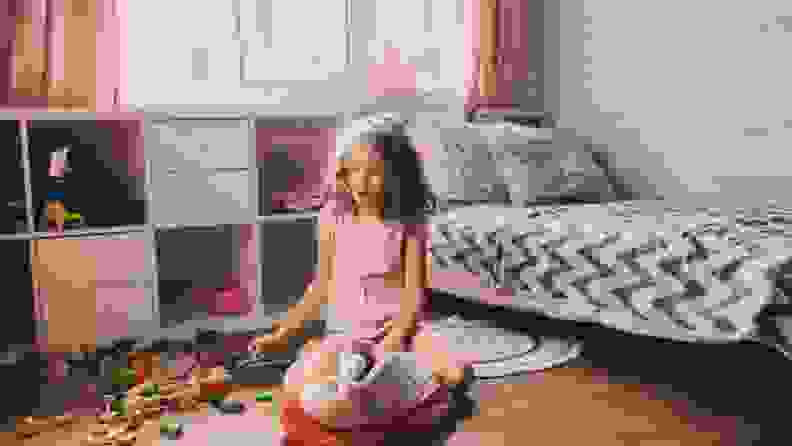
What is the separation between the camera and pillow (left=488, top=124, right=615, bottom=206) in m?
2.85

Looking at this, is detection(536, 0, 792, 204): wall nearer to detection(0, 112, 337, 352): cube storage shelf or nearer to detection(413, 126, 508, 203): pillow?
detection(413, 126, 508, 203): pillow

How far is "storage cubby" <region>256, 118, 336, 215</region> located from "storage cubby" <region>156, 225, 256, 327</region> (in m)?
0.27

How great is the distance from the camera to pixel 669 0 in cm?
319

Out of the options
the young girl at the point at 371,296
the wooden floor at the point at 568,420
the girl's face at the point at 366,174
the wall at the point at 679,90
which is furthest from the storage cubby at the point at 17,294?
the wall at the point at 679,90

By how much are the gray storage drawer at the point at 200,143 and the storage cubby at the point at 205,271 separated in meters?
0.34

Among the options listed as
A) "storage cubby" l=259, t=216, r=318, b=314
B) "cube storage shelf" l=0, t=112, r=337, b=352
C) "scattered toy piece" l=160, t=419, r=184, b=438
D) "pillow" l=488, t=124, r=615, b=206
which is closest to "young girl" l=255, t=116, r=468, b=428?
"scattered toy piece" l=160, t=419, r=184, b=438

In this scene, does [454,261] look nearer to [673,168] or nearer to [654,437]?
[654,437]

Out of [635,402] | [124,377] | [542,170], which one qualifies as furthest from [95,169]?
[635,402]

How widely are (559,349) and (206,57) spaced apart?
6.87ft

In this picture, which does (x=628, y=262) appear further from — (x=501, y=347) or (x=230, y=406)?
(x=230, y=406)

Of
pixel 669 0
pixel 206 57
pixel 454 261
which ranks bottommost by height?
pixel 454 261

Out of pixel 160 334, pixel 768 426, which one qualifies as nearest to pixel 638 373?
pixel 768 426

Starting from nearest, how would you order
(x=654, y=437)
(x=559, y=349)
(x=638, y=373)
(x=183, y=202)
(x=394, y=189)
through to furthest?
(x=394, y=189), (x=654, y=437), (x=638, y=373), (x=559, y=349), (x=183, y=202)

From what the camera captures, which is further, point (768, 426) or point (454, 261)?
point (454, 261)
